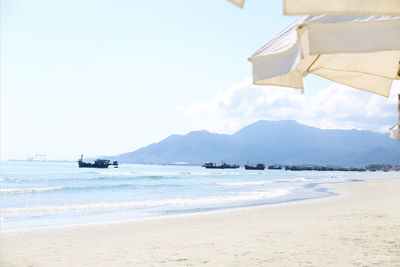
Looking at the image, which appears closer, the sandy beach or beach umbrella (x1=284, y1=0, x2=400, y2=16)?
beach umbrella (x1=284, y1=0, x2=400, y2=16)

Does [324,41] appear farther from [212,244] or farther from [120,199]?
[120,199]

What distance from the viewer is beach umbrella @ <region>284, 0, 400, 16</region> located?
212 cm

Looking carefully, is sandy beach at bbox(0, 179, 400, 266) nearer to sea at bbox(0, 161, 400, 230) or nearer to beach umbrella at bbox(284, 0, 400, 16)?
sea at bbox(0, 161, 400, 230)

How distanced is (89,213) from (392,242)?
418 inches

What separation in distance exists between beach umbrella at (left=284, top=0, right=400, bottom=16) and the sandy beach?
3522 millimetres

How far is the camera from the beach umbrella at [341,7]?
212 cm

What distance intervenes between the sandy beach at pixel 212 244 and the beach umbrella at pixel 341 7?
3522 mm

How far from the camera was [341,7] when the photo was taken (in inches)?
83.7

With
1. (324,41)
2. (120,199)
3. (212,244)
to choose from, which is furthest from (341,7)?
(120,199)

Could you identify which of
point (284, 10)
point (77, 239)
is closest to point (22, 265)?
point (77, 239)

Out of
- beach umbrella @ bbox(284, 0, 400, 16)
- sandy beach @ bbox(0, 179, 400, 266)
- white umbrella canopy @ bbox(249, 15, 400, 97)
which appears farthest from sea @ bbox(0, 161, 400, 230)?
beach umbrella @ bbox(284, 0, 400, 16)

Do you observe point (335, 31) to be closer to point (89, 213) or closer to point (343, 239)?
point (343, 239)

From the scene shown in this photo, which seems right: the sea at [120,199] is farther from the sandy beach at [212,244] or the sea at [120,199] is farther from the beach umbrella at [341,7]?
the beach umbrella at [341,7]

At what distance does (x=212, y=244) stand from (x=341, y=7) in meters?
5.20
